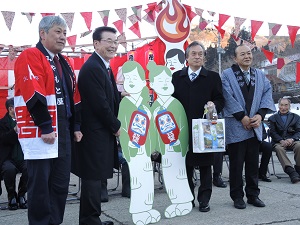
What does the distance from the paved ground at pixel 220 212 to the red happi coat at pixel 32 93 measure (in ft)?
4.46

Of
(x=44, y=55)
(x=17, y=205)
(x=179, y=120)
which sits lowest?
(x=17, y=205)

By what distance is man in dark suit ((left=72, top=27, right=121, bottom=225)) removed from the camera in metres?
3.41

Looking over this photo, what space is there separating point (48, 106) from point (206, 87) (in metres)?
1.93

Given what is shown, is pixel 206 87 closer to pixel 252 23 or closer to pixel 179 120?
pixel 179 120

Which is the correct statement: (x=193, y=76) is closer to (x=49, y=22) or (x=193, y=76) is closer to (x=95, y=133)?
(x=95, y=133)

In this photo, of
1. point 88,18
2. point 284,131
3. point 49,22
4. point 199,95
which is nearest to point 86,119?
point 49,22

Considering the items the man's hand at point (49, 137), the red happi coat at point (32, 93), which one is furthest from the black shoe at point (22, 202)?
the man's hand at point (49, 137)

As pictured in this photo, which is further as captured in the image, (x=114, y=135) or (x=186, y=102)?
(x=186, y=102)

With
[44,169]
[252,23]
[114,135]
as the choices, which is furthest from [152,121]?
[252,23]

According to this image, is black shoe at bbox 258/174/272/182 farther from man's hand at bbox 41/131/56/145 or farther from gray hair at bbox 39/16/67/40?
gray hair at bbox 39/16/67/40

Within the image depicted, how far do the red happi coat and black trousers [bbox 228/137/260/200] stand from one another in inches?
89.8

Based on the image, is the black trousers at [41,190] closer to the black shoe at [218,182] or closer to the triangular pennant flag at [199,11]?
the black shoe at [218,182]

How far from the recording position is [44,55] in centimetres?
309

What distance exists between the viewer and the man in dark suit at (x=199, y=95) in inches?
168
